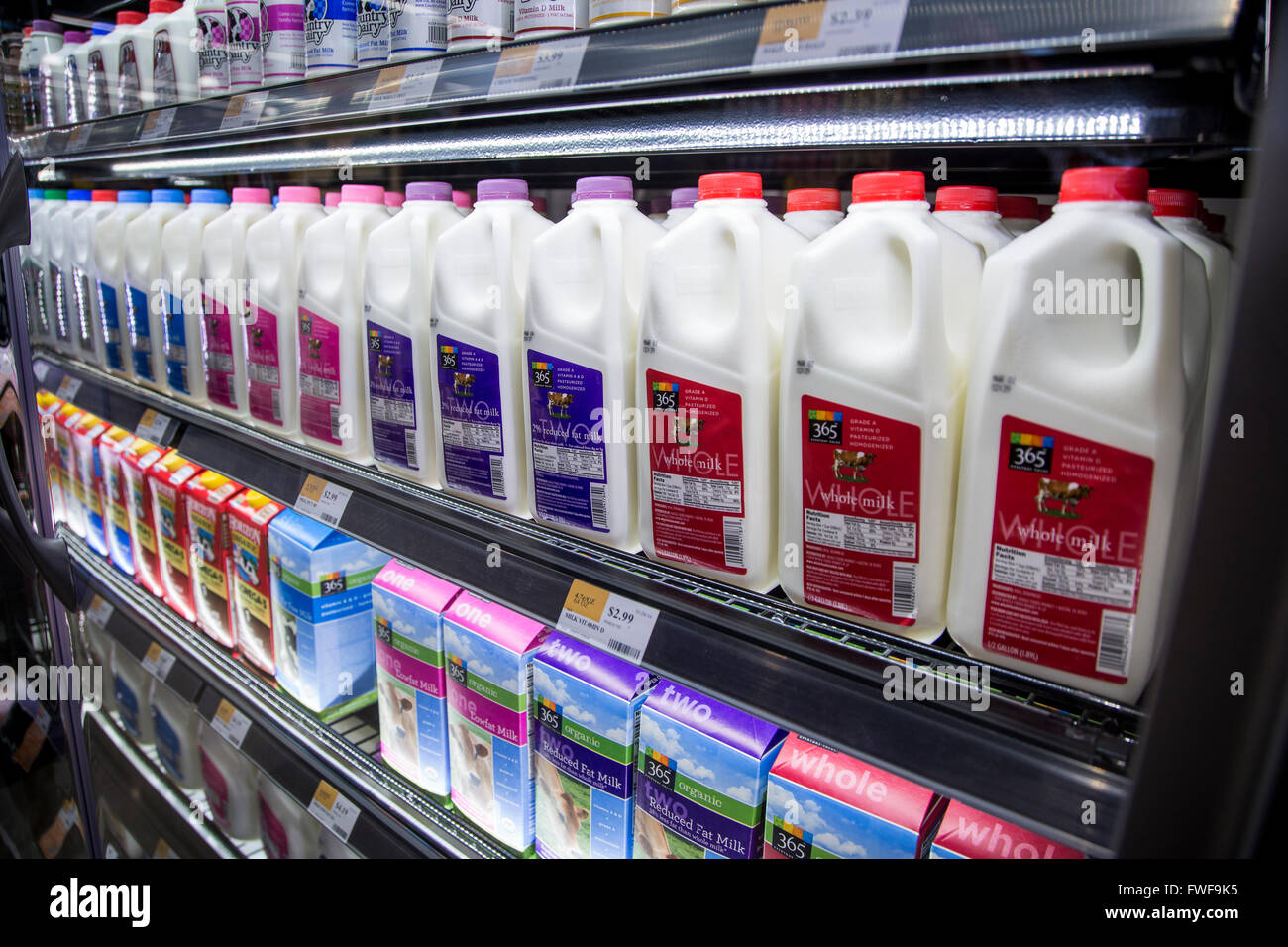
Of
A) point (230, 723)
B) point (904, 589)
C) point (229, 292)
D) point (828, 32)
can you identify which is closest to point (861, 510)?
point (904, 589)

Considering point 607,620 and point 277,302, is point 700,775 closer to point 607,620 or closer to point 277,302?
point 607,620

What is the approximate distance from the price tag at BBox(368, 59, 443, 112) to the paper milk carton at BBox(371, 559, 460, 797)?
76cm

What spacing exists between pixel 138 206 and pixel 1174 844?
2.34 meters

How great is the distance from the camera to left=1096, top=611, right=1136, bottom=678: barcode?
0.68 metres

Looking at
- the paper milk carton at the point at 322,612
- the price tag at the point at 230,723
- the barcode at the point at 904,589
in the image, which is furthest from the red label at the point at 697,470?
the price tag at the point at 230,723

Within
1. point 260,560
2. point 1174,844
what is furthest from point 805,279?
point 260,560

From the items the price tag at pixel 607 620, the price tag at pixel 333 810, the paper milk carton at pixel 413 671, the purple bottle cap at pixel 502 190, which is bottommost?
the price tag at pixel 333 810

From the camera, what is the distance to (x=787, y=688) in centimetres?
79

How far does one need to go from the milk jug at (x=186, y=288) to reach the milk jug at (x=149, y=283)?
39mm

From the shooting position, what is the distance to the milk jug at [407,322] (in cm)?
124

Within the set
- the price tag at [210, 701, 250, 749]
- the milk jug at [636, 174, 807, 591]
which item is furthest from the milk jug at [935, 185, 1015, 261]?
the price tag at [210, 701, 250, 749]

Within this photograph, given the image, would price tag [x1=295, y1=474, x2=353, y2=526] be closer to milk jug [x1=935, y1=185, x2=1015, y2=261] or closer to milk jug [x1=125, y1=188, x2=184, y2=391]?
milk jug [x1=125, y1=188, x2=184, y2=391]

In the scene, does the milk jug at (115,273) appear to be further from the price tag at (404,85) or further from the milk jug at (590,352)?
the milk jug at (590,352)
